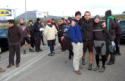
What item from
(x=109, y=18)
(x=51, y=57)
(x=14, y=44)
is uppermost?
(x=109, y=18)

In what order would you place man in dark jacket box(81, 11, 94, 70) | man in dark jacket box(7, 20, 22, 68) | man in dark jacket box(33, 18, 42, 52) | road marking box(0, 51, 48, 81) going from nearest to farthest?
road marking box(0, 51, 48, 81)
man in dark jacket box(81, 11, 94, 70)
man in dark jacket box(7, 20, 22, 68)
man in dark jacket box(33, 18, 42, 52)

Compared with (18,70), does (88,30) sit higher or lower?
higher

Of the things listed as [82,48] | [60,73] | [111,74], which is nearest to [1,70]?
[60,73]

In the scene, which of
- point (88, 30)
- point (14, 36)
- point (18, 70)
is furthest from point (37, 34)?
point (88, 30)

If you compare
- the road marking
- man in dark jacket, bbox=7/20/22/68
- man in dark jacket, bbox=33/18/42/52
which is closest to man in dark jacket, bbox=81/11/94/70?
the road marking

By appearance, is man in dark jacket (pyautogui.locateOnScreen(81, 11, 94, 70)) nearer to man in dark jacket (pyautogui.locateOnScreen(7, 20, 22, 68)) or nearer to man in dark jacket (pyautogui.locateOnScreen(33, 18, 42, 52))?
man in dark jacket (pyautogui.locateOnScreen(7, 20, 22, 68))

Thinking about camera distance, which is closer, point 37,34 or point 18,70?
point 18,70

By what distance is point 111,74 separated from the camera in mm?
11836

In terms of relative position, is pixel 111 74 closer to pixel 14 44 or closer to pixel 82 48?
pixel 82 48

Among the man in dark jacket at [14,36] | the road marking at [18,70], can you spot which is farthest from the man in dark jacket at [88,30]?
the man in dark jacket at [14,36]

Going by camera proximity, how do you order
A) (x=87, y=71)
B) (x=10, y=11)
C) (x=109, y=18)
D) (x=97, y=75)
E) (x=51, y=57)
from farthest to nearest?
(x=10, y=11)
(x=51, y=57)
(x=109, y=18)
(x=87, y=71)
(x=97, y=75)

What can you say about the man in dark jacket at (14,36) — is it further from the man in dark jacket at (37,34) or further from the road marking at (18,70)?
the man in dark jacket at (37,34)

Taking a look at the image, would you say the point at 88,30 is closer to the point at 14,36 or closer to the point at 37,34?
the point at 14,36

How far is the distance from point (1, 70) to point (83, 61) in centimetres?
309
